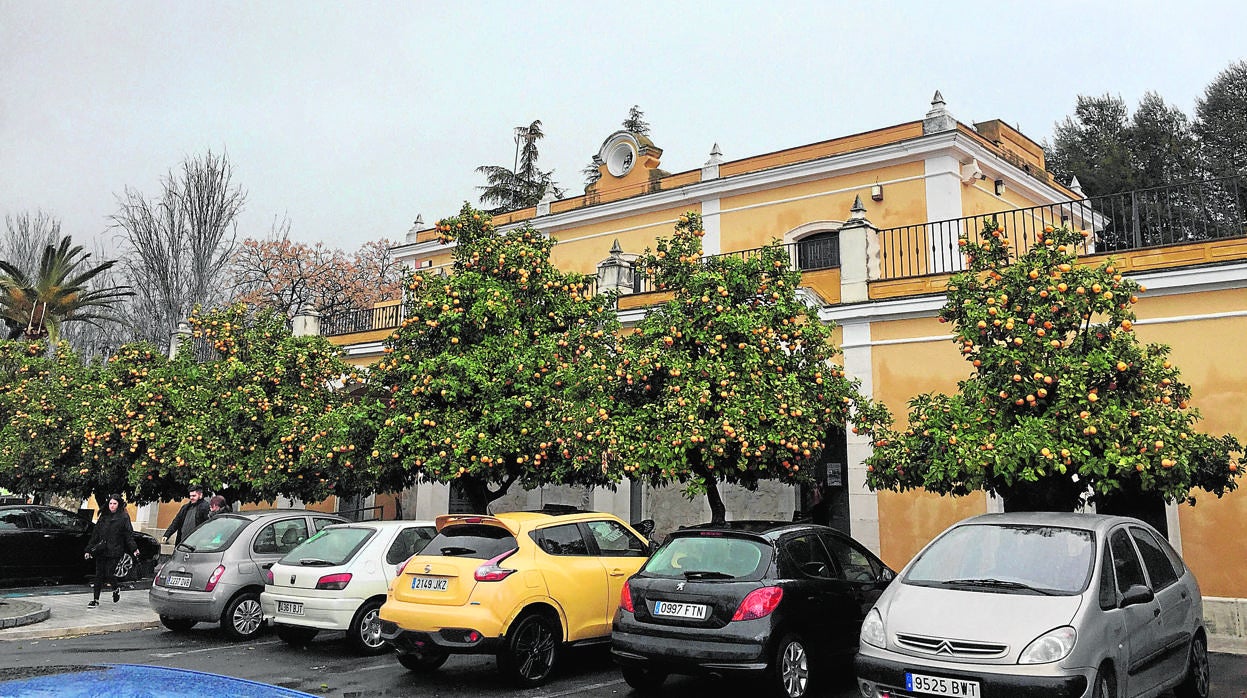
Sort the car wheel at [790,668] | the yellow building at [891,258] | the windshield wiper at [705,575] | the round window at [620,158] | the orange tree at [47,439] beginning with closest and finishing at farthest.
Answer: the car wheel at [790,668] < the windshield wiper at [705,575] < the yellow building at [891,258] < the orange tree at [47,439] < the round window at [620,158]

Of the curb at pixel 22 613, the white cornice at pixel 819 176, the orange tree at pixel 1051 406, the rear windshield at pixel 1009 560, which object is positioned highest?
the white cornice at pixel 819 176

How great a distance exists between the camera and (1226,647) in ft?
34.4

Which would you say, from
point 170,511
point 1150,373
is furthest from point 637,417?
point 170,511

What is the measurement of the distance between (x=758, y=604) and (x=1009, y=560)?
2.01 m

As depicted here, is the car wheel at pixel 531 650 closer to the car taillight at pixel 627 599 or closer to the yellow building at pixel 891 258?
the car taillight at pixel 627 599

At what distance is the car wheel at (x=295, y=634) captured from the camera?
10492 millimetres

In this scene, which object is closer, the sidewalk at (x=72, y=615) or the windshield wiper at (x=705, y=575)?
the windshield wiper at (x=705, y=575)

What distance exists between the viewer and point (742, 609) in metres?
7.34

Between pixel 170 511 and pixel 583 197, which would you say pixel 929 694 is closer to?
pixel 583 197

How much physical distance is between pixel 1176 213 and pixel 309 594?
13.4 metres

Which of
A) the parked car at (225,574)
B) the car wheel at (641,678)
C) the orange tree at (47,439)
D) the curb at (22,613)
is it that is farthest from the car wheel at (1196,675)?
the orange tree at (47,439)

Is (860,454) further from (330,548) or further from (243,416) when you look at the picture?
(243,416)

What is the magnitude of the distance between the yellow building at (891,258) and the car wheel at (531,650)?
698cm

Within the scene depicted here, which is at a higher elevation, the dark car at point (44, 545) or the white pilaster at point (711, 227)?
the white pilaster at point (711, 227)
